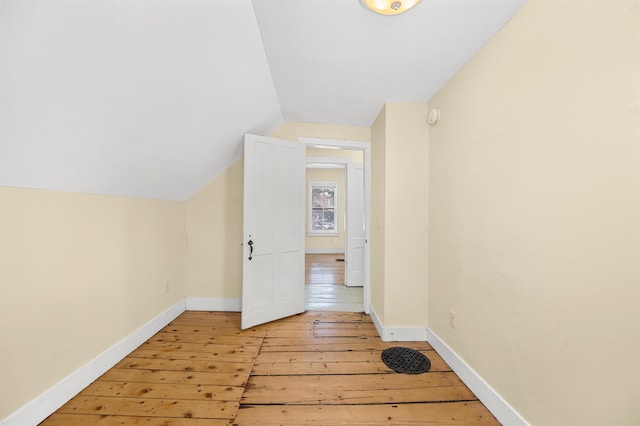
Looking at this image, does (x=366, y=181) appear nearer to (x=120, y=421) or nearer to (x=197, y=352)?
(x=197, y=352)

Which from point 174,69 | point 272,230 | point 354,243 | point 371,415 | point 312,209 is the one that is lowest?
point 371,415

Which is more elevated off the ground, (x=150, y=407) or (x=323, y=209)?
(x=323, y=209)

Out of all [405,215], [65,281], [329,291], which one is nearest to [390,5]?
[405,215]

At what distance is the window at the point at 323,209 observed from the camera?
731cm

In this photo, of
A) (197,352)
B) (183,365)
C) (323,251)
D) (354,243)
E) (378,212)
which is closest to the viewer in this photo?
(183,365)

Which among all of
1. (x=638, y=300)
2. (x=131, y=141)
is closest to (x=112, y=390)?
(x=131, y=141)

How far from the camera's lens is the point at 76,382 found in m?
1.65

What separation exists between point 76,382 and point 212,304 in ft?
4.76

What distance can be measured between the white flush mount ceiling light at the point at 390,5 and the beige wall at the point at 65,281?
6.98 ft

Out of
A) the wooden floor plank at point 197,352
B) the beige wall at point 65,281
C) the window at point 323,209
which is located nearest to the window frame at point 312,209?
the window at point 323,209

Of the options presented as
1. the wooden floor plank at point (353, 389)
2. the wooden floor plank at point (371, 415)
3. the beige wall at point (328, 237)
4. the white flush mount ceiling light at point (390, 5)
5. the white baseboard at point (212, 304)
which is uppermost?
the white flush mount ceiling light at point (390, 5)

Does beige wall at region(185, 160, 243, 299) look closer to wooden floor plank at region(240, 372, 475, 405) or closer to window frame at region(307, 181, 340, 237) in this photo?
wooden floor plank at region(240, 372, 475, 405)

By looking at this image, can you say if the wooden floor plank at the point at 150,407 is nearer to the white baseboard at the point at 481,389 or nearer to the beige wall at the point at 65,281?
the beige wall at the point at 65,281

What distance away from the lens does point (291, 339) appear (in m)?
2.40
